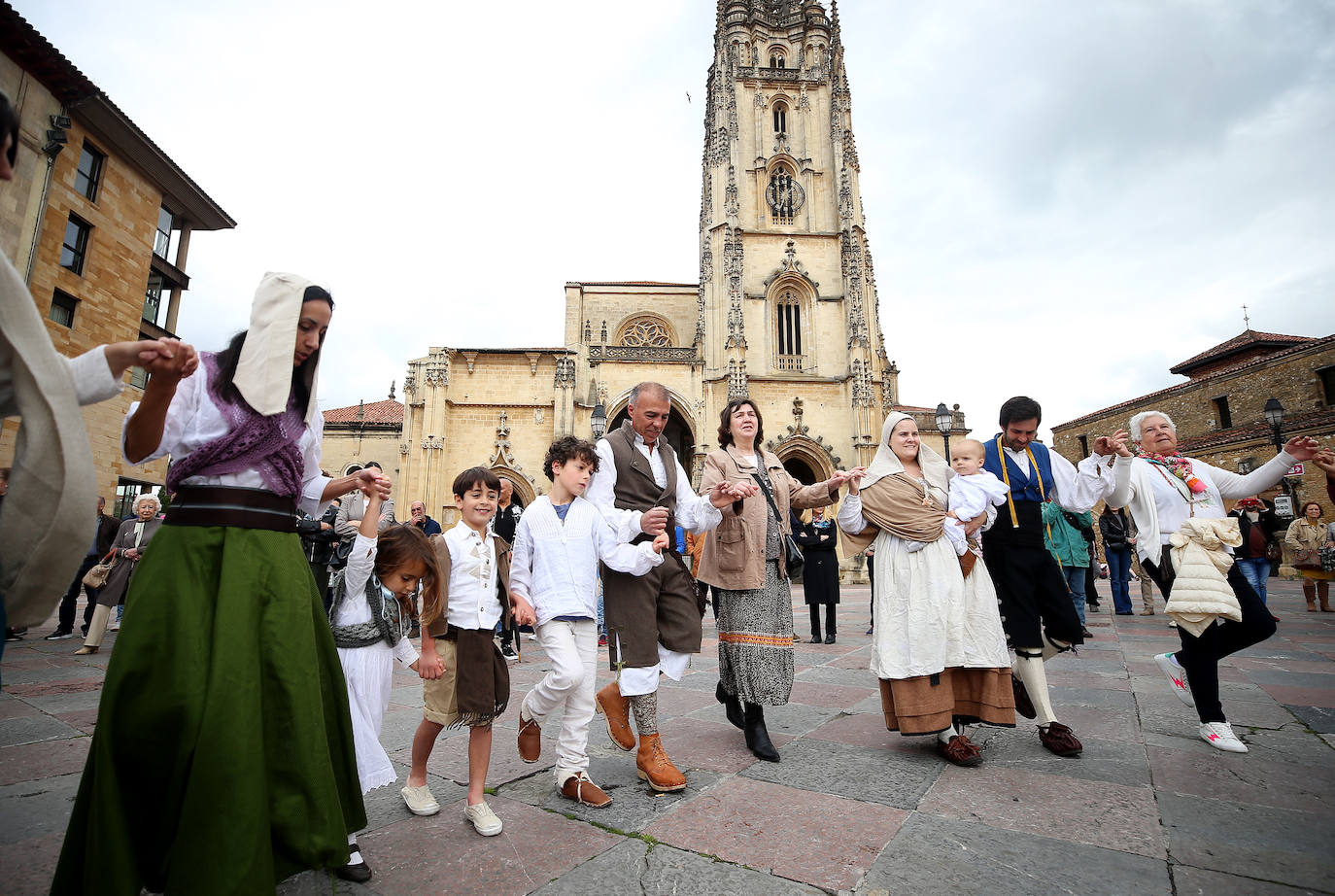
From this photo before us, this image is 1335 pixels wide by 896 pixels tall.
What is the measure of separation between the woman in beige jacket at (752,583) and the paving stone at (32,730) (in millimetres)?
3939

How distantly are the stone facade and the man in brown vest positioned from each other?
2134 cm

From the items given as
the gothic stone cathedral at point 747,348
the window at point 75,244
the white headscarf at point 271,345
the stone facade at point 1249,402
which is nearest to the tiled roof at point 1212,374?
the stone facade at point 1249,402

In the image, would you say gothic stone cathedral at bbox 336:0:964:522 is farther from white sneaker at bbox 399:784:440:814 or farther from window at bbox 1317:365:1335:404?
white sneaker at bbox 399:784:440:814

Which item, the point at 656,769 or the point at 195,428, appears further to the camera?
the point at 656,769

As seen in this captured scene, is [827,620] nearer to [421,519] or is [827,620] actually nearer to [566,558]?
[421,519]

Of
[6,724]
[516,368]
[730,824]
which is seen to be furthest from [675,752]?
[516,368]

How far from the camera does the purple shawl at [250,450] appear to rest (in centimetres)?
181

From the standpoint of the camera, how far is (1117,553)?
1027cm

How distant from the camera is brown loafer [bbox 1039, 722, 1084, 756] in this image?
3.23 metres

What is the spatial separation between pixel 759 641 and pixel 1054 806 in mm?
1460

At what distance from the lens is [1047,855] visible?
7.03ft

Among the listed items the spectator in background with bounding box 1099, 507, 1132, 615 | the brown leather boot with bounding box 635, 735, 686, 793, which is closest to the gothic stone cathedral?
the spectator in background with bounding box 1099, 507, 1132, 615

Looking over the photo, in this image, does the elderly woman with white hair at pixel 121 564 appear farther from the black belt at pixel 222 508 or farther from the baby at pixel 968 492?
the baby at pixel 968 492

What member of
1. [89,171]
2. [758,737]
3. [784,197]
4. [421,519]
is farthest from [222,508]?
[784,197]
